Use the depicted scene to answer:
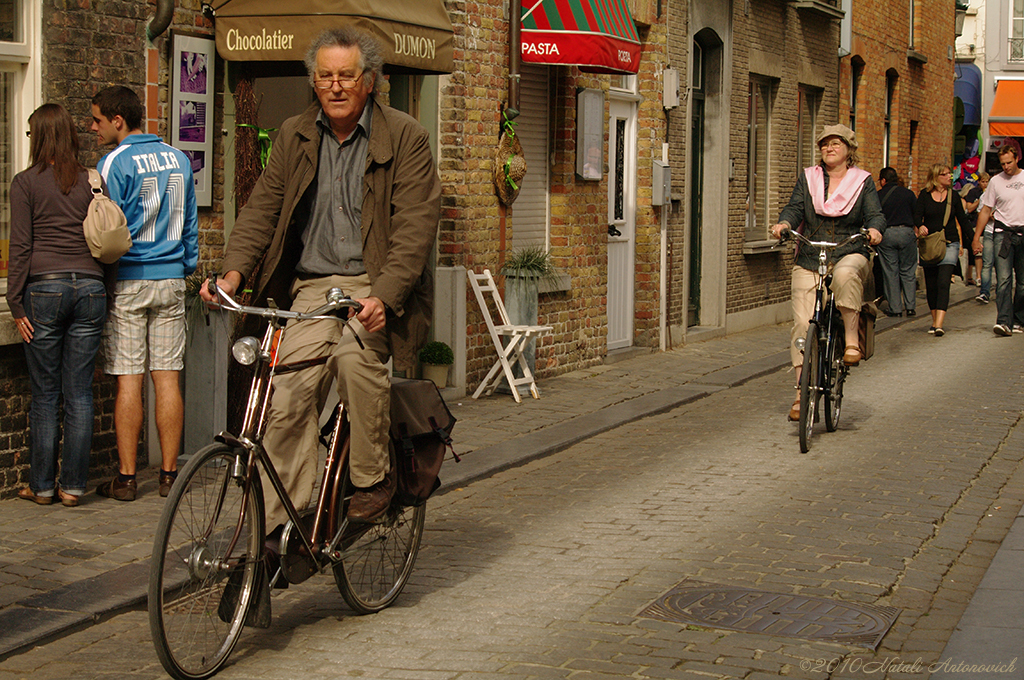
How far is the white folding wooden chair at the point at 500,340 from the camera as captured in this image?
36.0ft

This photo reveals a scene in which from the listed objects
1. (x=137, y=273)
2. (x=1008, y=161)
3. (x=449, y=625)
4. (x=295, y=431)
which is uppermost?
Result: (x=1008, y=161)

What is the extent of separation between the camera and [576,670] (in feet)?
15.1

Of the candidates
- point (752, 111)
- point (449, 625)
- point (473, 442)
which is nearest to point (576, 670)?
point (449, 625)

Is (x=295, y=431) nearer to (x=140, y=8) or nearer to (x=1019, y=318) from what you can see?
(x=140, y=8)

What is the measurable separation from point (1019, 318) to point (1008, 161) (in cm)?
216

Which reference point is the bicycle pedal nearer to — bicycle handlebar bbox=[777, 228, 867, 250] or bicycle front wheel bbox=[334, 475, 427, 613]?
bicycle front wheel bbox=[334, 475, 427, 613]

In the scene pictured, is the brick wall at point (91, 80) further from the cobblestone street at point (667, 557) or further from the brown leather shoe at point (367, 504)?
the brown leather shoe at point (367, 504)

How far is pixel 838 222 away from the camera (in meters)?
9.60

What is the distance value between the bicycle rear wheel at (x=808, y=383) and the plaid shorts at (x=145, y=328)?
3.96 meters

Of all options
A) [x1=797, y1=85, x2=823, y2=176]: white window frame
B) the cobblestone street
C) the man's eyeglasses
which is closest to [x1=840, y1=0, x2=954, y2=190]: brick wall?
[x1=797, y1=85, x2=823, y2=176]: white window frame

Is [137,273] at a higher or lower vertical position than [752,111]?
lower

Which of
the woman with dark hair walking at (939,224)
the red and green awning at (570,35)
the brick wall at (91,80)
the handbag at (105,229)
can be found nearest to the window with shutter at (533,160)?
the red and green awning at (570,35)

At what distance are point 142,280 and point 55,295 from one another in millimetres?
513

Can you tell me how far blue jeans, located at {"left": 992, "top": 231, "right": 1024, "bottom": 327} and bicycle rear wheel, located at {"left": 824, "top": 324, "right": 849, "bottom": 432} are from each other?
23.9 feet
